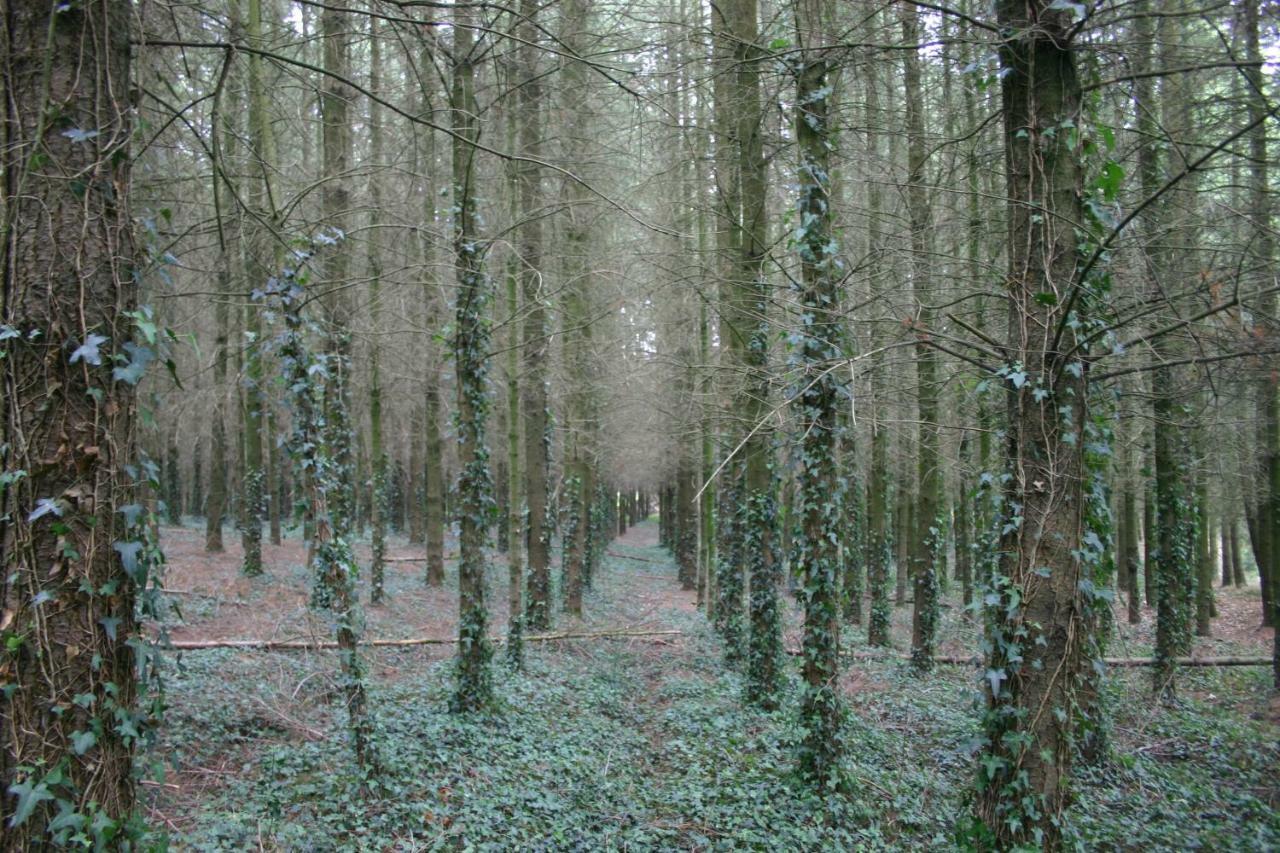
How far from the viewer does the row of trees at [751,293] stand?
287 centimetres

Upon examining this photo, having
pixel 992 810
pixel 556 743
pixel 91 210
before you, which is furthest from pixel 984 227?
pixel 91 210

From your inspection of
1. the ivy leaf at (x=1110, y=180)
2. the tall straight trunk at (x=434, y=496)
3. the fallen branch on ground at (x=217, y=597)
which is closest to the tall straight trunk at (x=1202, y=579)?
the ivy leaf at (x=1110, y=180)

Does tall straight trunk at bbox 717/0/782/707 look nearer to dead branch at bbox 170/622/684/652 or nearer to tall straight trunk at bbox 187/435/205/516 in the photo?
dead branch at bbox 170/622/684/652

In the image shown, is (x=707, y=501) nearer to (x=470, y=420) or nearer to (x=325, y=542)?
(x=470, y=420)

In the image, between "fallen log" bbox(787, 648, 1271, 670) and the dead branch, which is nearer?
the dead branch

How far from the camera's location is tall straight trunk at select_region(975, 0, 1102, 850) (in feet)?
12.5

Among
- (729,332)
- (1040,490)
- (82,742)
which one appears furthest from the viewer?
(729,332)

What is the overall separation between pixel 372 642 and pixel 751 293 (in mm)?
6391

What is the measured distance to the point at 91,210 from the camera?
9.68ft

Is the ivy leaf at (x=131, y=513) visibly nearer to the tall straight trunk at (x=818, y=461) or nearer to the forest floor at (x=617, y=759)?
the forest floor at (x=617, y=759)

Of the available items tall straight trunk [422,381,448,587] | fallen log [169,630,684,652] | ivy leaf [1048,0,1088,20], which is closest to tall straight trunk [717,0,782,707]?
fallen log [169,630,684,652]

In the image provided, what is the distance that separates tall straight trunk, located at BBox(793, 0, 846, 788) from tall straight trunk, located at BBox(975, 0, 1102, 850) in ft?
6.81

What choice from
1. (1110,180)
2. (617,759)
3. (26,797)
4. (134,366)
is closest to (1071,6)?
(1110,180)

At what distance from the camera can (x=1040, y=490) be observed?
152 inches
